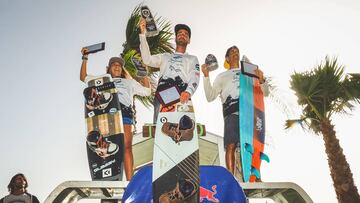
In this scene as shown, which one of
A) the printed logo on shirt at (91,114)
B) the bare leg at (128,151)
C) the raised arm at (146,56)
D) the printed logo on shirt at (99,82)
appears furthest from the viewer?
the printed logo on shirt at (99,82)

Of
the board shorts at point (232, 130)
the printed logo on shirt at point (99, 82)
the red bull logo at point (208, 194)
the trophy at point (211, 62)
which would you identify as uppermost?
the trophy at point (211, 62)

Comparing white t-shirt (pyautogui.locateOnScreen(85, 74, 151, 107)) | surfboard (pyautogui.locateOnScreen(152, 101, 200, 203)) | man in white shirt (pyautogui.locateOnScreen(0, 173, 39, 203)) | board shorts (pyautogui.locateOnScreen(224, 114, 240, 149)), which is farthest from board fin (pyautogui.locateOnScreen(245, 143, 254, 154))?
man in white shirt (pyautogui.locateOnScreen(0, 173, 39, 203))

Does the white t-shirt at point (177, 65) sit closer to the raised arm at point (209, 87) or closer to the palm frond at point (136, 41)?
the raised arm at point (209, 87)

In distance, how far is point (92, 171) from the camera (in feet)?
12.9

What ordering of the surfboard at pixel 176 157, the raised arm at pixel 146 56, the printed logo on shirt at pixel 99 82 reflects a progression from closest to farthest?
the surfboard at pixel 176 157
the raised arm at pixel 146 56
the printed logo on shirt at pixel 99 82

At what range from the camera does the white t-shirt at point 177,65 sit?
11.7 ft

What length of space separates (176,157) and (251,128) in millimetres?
1805

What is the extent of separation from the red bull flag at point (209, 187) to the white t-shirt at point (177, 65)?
137cm

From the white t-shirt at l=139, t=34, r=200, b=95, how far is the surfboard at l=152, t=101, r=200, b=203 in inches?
28.4

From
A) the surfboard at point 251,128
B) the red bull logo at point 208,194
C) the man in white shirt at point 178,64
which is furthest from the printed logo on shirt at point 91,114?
the red bull logo at point 208,194

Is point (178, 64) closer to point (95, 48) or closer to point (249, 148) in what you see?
point (249, 148)

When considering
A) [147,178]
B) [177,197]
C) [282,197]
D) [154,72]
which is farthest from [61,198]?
[154,72]

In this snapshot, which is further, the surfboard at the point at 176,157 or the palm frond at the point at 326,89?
the palm frond at the point at 326,89

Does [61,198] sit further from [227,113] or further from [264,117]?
[264,117]
